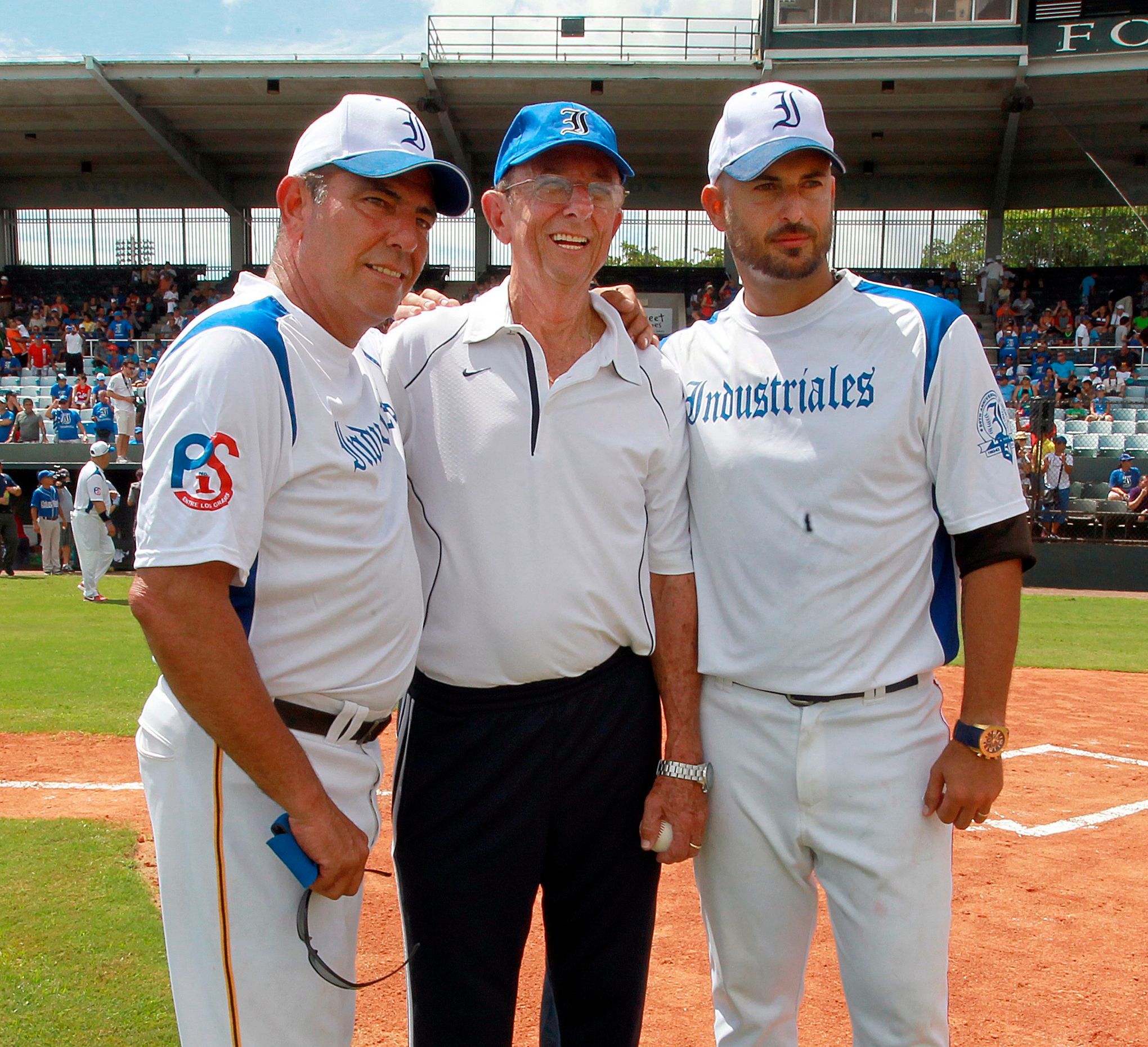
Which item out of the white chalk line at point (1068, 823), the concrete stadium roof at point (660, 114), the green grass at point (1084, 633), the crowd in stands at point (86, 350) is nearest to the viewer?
the white chalk line at point (1068, 823)

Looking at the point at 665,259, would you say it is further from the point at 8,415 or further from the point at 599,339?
the point at 599,339

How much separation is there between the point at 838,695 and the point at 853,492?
0.47 metres

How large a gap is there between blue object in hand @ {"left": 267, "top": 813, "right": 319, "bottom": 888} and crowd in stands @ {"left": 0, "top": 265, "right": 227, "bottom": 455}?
56.4 feet

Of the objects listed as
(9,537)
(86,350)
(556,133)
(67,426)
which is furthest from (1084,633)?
(86,350)

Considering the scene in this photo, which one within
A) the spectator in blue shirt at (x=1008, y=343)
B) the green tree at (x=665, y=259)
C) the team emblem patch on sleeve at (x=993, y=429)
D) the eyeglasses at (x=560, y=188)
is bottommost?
the team emblem patch on sleeve at (x=993, y=429)

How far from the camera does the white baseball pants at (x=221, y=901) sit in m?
1.99

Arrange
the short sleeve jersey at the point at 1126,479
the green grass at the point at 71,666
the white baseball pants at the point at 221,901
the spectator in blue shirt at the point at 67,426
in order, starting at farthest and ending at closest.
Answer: the spectator in blue shirt at the point at 67,426, the short sleeve jersey at the point at 1126,479, the green grass at the point at 71,666, the white baseball pants at the point at 221,901

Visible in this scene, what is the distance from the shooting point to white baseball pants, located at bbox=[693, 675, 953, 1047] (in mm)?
2367

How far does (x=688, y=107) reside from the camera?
23812mm

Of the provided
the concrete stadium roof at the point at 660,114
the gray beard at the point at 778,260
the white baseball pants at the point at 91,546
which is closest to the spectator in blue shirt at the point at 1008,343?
the concrete stadium roof at the point at 660,114

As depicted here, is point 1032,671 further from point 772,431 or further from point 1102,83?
point 1102,83

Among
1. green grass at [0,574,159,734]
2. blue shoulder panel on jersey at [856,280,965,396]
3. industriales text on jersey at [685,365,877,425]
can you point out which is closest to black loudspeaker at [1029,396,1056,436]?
green grass at [0,574,159,734]

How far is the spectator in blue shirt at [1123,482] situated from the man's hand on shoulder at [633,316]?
15.9 m

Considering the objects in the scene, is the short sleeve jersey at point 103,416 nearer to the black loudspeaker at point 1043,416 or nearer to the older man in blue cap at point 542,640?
the black loudspeaker at point 1043,416
